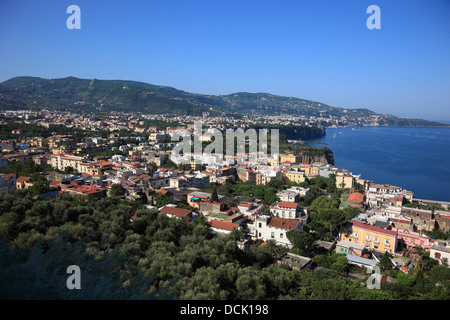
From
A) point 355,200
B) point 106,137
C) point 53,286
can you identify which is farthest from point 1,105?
point 53,286

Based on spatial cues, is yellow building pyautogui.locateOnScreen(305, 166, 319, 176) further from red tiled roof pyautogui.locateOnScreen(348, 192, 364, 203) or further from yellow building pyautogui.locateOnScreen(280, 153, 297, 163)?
red tiled roof pyautogui.locateOnScreen(348, 192, 364, 203)

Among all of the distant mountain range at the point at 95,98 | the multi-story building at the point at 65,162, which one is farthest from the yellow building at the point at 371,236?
the distant mountain range at the point at 95,98

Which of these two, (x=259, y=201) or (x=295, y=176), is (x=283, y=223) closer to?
(x=259, y=201)

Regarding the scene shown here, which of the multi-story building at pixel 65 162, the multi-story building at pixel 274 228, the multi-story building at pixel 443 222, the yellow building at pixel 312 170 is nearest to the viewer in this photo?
the multi-story building at pixel 274 228

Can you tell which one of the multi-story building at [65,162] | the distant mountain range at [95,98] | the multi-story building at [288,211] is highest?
the distant mountain range at [95,98]

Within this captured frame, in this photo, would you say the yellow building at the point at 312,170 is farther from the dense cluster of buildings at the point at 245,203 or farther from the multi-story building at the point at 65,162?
the multi-story building at the point at 65,162

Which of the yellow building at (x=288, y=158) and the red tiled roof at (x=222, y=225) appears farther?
the yellow building at (x=288, y=158)

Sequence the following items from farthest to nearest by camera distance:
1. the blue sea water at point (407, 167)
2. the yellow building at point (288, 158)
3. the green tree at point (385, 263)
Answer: the yellow building at point (288, 158) < the blue sea water at point (407, 167) < the green tree at point (385, 263)
